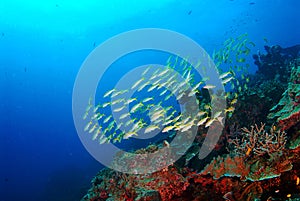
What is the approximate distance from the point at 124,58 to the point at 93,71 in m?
20.7

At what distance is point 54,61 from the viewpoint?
3423 inches

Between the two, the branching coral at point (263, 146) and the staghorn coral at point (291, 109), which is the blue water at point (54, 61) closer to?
the branching coral at point (263, 146)

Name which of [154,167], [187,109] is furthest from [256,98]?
[154,167]

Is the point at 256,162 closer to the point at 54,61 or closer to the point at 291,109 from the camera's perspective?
the point at 291,109

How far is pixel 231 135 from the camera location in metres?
6.98

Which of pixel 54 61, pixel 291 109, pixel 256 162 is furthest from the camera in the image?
pixel 54 61

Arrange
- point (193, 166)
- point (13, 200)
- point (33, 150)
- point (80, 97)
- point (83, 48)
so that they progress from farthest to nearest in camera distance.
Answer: point (80, 97) → point (83, 48) → point (33, 150) → point (13, 200) → point (193, 166)

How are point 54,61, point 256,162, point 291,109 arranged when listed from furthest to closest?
1. point 54,61
2. point 291,109
3. point 256,162

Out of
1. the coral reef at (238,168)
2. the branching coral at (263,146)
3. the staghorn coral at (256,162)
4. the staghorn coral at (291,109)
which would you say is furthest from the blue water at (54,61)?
the staghorn coral at (291,109)

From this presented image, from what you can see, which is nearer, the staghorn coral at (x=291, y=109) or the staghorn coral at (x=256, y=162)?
the staghorn coral at (x=256, y=162)

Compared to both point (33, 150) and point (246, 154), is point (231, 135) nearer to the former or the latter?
point (246, 154)

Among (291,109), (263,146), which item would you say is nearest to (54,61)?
(291,109)

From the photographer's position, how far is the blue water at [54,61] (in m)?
32.1

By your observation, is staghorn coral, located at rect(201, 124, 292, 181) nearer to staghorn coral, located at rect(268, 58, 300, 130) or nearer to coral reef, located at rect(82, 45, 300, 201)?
coral reef, located at rect(82, 45, 300, 201)
